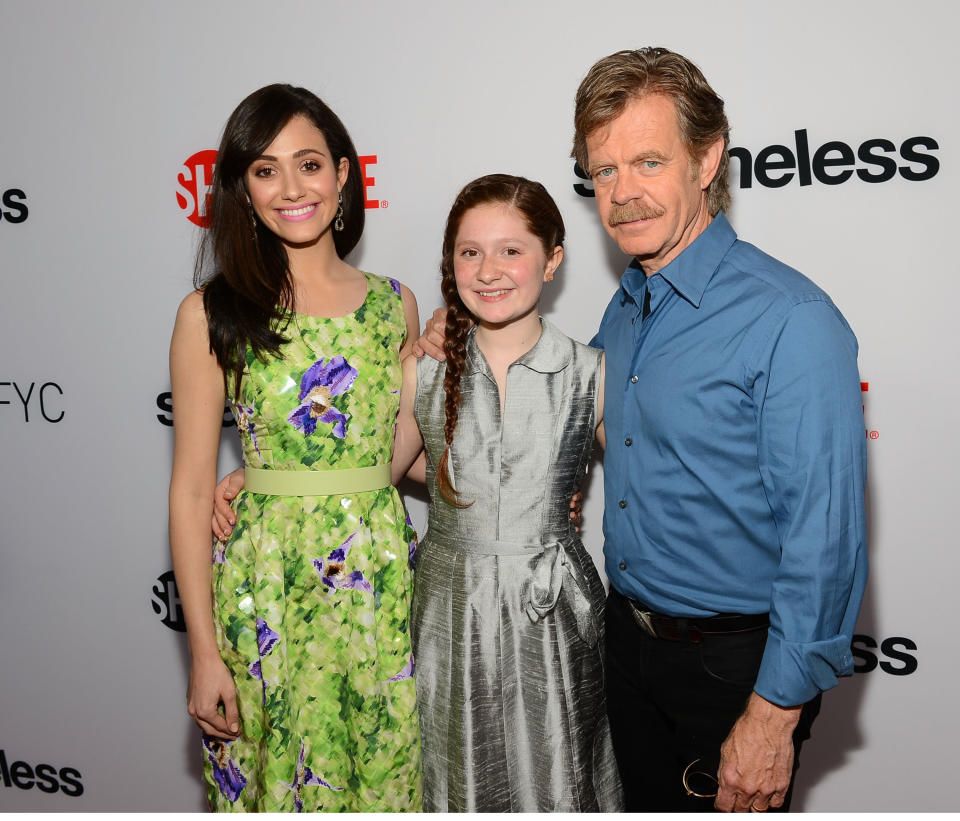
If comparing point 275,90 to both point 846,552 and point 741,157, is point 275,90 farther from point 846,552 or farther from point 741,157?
point 846,552

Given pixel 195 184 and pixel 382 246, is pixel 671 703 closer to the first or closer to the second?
pixel 382 246

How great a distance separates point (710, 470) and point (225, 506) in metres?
1.00

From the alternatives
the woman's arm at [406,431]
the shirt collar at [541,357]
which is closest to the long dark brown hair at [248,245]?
the woman's arm at [406,431]

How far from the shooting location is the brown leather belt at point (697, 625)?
1.46 m

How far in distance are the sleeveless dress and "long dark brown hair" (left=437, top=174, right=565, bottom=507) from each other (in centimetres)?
18

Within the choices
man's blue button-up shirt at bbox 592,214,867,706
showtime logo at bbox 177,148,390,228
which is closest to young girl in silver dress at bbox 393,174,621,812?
man's blue button-up shirt at bbox 592,214,867,706

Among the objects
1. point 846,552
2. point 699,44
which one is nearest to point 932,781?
point 846,552

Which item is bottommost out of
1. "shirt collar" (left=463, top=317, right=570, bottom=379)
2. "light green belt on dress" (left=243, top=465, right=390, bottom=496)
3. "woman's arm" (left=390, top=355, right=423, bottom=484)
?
"light green belt on dress" (left=243, top=465, right=390, bottom=496)

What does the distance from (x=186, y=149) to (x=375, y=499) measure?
1270 mm

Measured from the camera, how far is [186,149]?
2.31 metres

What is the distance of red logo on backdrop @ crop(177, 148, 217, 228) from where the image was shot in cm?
230

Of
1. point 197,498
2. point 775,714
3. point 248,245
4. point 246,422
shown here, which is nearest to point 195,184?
point 248,245

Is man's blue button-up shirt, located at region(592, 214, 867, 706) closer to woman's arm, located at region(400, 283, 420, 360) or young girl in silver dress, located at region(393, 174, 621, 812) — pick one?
young girl in silver dress, located at region(393, 174, 621, 812)

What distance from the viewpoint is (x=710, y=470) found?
144cm
